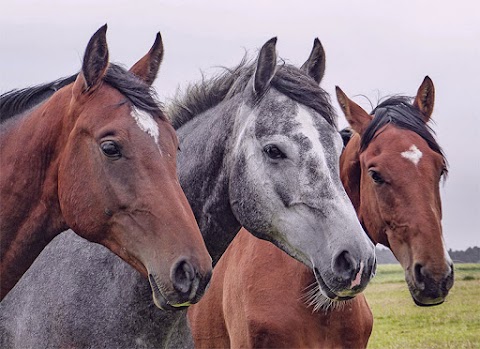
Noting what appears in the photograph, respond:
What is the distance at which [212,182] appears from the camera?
214 inches

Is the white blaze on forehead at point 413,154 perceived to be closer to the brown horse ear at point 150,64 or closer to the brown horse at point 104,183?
the brown horse ear at point 150,64

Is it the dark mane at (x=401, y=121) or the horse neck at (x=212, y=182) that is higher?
the horse neck at (x=212, y=182)

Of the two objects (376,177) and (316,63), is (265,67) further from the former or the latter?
(376,177)


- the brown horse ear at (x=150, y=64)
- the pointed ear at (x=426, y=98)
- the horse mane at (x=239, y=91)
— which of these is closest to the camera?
the brown horse ear at (x=150, y=64)

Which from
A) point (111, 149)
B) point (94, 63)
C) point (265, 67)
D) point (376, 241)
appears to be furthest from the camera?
point (376, 241)

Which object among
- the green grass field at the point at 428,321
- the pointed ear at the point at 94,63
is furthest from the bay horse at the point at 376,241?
the green grass field at the point at 428,321

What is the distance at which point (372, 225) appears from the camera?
260 inches

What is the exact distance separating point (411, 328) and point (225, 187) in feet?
36.1

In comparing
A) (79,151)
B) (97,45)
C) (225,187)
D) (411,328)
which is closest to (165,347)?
(225,187)

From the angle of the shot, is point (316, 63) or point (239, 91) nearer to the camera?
point (239, 91)

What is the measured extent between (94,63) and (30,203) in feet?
2.92

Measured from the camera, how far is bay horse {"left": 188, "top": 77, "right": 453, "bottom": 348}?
6.11 metres

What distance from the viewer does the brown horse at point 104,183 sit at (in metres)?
4.06

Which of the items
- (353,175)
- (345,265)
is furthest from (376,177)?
(345,265)
